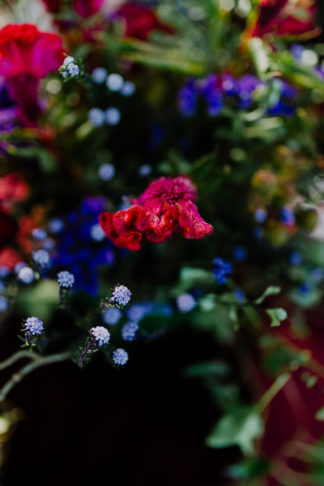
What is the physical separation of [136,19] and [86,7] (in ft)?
0.26

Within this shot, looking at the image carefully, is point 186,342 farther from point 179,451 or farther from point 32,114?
point 32,114

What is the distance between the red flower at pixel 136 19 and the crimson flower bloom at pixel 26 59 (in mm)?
150

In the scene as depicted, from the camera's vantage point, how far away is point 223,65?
0.43m

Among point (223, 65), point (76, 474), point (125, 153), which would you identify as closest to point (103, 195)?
point (125, 153)

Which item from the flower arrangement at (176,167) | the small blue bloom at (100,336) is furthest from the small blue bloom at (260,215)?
the small blue bloom at (100,336)

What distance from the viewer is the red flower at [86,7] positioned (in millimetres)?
369

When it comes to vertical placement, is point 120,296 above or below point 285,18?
below

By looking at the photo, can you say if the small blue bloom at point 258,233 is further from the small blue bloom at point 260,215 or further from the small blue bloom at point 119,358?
the small blue bloom at point 119,358

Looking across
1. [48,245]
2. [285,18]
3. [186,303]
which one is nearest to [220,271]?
[186,303]

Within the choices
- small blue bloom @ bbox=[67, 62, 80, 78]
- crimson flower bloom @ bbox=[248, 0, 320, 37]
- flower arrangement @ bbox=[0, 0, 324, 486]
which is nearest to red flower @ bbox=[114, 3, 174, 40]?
flower arrangement @ bbox=[0, 0, 324, 486]

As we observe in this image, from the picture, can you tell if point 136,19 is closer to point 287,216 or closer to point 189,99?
point 189,99

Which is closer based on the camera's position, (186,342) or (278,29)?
(278,29)

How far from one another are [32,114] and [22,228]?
127 millimetres

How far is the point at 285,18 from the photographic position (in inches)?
15.5
